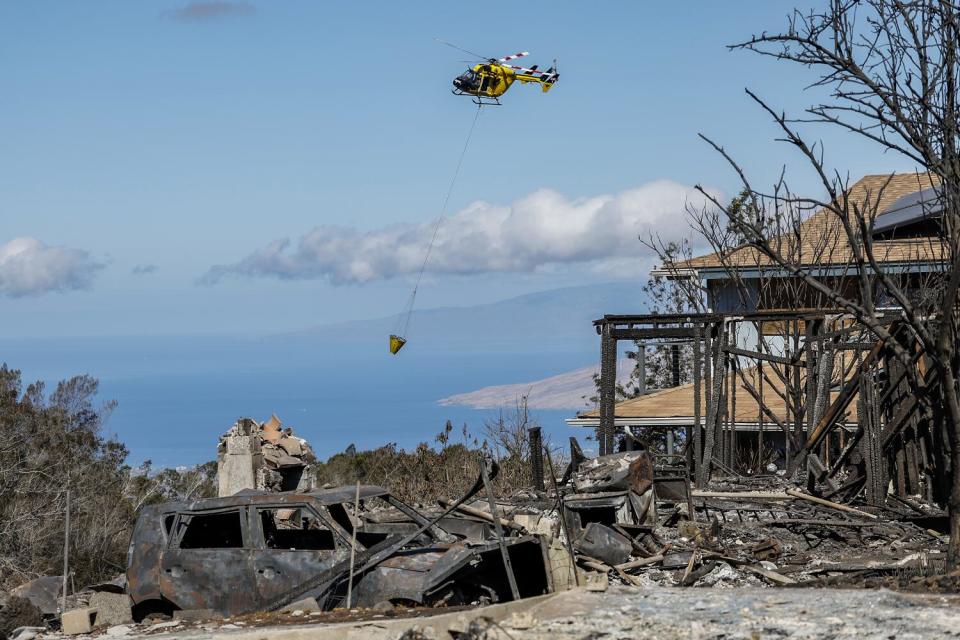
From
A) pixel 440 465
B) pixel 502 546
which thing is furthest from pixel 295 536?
pixel 440 465

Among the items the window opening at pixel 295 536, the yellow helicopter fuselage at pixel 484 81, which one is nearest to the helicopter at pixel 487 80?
the yellow helicopter fuselage at pixel 484 81

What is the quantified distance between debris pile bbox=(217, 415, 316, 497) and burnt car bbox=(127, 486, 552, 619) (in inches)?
237

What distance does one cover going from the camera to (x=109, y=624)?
1248 cm

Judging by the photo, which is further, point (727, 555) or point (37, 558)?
point (37, 558)

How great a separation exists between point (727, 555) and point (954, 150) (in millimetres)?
5022

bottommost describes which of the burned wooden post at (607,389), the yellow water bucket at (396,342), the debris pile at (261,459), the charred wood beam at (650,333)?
the debris pile at (261,459)

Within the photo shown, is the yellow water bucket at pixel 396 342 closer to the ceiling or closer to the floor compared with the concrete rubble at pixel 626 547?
closer to the ceiling

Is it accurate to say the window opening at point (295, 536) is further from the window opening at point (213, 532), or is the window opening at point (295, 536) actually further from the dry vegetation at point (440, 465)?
the dry vegetation at point (440, 465)

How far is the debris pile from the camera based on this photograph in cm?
1977

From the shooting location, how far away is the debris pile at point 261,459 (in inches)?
778

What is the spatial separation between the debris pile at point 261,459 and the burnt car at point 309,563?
19.8 feet


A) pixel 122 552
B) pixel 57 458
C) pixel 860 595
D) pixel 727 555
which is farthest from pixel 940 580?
pixel 57 458

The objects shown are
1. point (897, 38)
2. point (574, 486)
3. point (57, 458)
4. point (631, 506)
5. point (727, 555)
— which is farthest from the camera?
point (57, 458)

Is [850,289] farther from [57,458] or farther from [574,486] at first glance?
[57,458]
